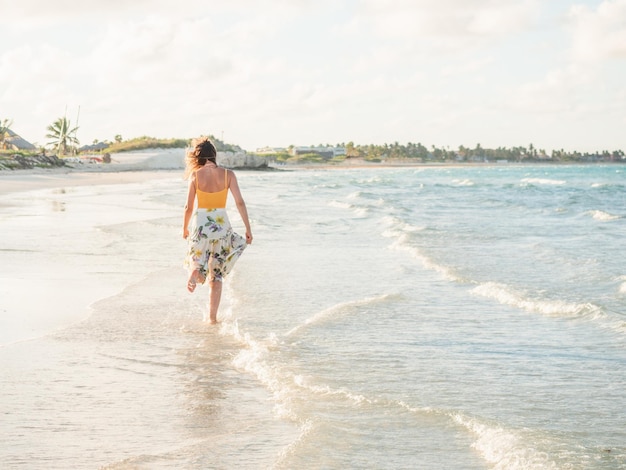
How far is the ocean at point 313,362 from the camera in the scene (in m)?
4.45

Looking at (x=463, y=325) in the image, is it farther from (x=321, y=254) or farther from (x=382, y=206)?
(x=382, y=206)

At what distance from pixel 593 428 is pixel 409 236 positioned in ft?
40.5

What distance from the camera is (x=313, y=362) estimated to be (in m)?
6.44

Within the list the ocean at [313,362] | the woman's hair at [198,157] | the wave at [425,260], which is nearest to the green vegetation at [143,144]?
the wave at [425,260]

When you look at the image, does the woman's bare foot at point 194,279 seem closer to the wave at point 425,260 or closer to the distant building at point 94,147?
the wave at point 425,260

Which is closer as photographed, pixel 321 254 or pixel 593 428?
pixel 593 428

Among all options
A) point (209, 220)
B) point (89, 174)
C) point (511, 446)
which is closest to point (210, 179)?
point (209, 220)

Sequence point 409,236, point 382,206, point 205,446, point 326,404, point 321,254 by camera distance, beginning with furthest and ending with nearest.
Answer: point 382,206
point 409,236
point 321,254
point 326,404
point 205,446

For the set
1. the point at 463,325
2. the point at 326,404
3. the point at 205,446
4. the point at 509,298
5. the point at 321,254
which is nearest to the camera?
the point at 205,446

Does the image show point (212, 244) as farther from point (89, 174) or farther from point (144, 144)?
point (144, 144)

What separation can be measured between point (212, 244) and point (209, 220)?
23 centimetres

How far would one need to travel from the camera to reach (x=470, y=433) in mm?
4727

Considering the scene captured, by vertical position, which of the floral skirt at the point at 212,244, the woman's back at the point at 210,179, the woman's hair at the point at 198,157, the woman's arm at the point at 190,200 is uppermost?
the woman's hair at the point at 198,157

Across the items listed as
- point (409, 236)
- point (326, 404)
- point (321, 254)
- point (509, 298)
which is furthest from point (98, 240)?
point (326, 404)
